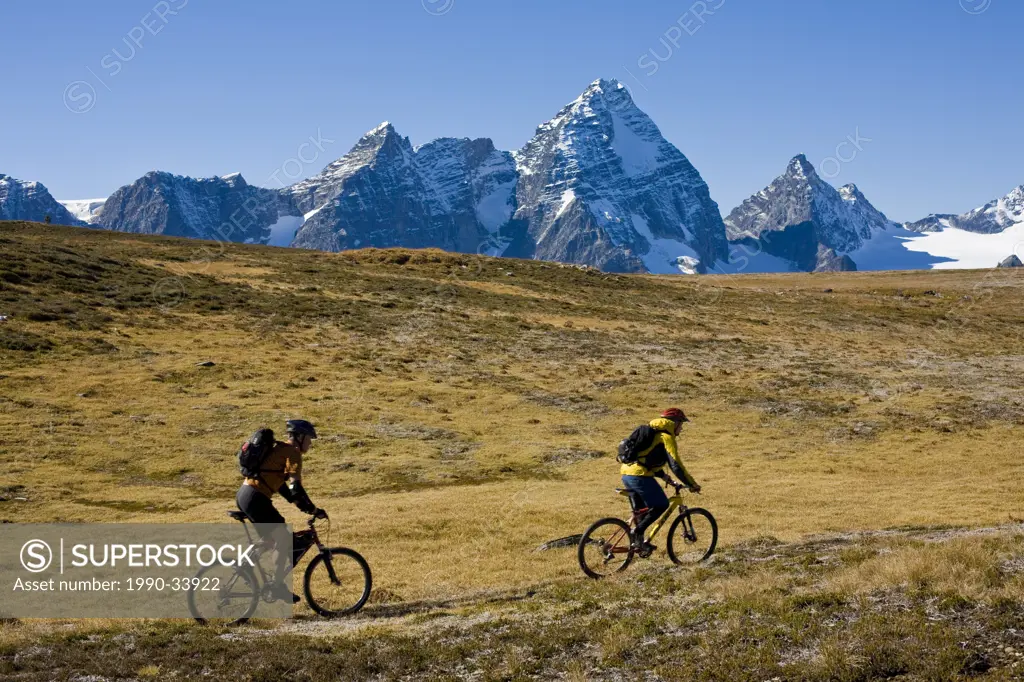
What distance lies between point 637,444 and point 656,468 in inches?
24.7

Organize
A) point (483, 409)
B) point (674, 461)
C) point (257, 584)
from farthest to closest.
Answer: point (483, 409) → point (674, 461) → point (257, 584)

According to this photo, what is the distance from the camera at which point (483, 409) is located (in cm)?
4006

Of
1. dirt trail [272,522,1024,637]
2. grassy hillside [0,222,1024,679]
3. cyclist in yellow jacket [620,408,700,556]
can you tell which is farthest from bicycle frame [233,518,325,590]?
cyclist in yellow jacket [620,408,700,556]

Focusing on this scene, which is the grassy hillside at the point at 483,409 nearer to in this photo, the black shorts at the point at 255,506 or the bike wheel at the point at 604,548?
the bike wheel at the point at 604,548

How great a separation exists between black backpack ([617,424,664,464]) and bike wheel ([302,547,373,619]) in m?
5.16

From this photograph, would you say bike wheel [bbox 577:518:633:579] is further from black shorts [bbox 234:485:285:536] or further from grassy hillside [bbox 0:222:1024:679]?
black shorts [bbox 234:485:285:536]

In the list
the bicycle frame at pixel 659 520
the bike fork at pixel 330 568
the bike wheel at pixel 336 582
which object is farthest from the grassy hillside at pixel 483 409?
the bike fork at pixel 330 568

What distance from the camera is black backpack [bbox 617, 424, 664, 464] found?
1468 cm

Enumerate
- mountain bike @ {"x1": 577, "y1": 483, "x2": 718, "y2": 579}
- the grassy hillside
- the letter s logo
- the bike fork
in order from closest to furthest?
the bike fork → mountain bike @ {"x1": 577, "y1": 483, "x2": 718, "y2": 579} → the letter s logo → the grassy hillside

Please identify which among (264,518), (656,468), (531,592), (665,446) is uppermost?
(665,446)

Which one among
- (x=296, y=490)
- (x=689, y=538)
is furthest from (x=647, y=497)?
(x=296, y=490)

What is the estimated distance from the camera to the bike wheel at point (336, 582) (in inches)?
510

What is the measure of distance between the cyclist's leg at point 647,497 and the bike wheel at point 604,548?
316 millimetres

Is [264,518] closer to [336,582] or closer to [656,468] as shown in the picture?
[336,582]
